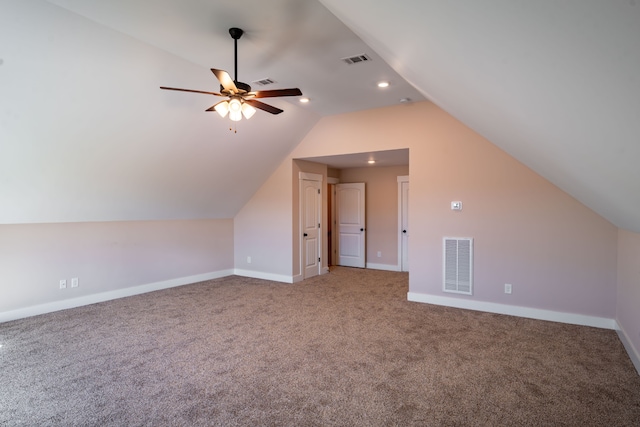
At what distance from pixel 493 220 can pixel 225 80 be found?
384 centimetres

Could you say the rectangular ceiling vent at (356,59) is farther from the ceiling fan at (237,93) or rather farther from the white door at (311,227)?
the white door at (311,227)

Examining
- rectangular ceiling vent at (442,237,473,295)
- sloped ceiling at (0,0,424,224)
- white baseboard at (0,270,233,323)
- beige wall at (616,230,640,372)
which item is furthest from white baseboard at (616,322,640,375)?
white baseboard at (0,270,233,323)

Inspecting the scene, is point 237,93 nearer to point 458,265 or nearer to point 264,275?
point 458,265

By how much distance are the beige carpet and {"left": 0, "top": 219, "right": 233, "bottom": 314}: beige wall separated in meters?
0.49

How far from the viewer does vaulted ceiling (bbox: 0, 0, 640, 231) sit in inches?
46.1

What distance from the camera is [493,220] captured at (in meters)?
4.67

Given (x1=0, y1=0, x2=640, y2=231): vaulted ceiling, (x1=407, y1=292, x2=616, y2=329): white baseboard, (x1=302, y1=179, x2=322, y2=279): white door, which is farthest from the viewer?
(x1=302, y1=179, x2=322, y2=279): white door

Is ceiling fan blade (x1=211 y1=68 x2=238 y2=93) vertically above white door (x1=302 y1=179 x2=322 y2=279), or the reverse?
ceiling fan blade (x1=211 y1=68 x2=238 y2=93)

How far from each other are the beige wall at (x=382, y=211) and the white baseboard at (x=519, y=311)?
8.51 feet

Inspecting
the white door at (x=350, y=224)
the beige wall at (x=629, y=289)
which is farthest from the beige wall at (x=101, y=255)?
the beige wall at (x=629, y=289)

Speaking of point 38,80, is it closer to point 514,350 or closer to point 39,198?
point 39,198

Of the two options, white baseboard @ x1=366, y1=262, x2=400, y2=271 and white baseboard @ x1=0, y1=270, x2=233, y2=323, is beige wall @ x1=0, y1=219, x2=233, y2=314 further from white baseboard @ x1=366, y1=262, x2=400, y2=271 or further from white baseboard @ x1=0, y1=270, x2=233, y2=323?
white baseboard @ x1=366, y1=262, x2=400, y2=271

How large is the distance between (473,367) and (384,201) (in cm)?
509

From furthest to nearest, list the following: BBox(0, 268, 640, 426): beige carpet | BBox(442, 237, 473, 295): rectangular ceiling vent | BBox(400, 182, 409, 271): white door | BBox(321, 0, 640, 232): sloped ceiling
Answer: BBox(400, 182, 409, 271): white door < BBox(442, 237, 473, 295): rectangular ceiling vent < BBox(0, 268, 640, 426): beige carpet < BBox(321, 0, 640, 232): sloped ceiling
